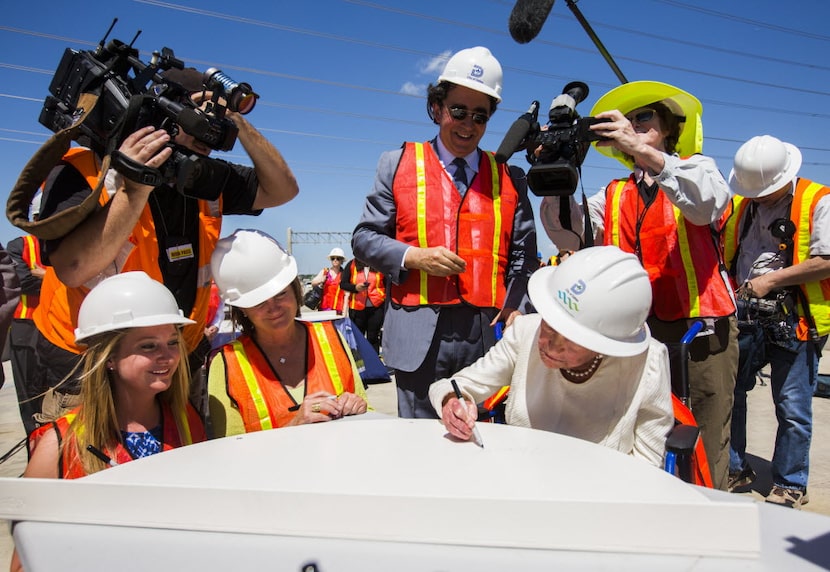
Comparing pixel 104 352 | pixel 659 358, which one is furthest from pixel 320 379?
pixel 659 358

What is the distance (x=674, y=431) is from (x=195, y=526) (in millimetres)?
1441

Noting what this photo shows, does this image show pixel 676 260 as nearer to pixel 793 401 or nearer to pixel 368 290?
pixel 793 401

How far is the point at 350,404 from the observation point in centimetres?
210

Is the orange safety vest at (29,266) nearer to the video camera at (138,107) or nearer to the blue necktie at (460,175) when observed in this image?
the video camera at (138,107)

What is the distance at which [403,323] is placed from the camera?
2.54 meters

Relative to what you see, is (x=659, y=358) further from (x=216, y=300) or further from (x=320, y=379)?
A: (x=216, y=300)

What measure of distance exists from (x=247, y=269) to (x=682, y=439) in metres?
1.65

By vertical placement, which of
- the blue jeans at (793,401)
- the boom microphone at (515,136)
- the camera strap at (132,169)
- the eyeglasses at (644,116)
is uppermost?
the eyeglasses at (644,116)

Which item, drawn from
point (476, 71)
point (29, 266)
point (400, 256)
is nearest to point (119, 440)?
point (400, 256)

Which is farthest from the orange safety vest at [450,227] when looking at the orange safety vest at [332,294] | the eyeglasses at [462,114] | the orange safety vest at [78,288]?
A: the orange safety vest at [332,294]

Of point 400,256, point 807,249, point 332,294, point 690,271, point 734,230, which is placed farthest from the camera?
point 332,294

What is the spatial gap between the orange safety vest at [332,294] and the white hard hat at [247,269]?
7.29 metres

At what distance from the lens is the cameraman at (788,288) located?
321 cm

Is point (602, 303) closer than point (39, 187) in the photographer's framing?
Yes
